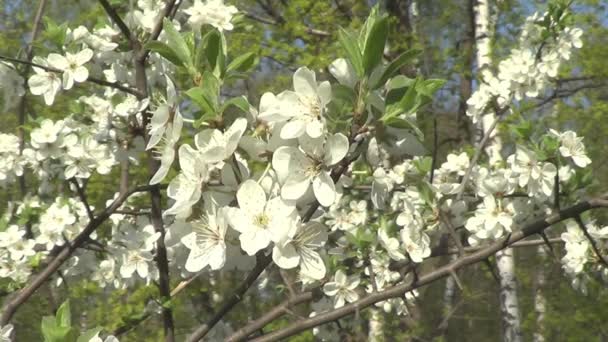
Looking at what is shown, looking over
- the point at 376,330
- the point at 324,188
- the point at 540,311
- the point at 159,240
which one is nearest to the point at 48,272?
the point at 159,240

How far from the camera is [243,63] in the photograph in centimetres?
145

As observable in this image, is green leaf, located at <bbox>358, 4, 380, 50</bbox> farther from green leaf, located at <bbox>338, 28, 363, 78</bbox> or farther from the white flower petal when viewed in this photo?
the white flower petal

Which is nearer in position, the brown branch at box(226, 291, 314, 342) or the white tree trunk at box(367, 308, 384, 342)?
the brown branch at box(226, 291, 314, 342)

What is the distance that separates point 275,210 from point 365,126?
229mm

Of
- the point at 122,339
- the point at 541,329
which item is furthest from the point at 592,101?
the point at 122,339

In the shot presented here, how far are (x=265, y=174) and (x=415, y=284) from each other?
56 cm

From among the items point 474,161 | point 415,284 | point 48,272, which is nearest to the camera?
point 415,284

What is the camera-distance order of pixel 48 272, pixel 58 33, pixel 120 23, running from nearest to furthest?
pixel 120 23
pixel 48 272
pixel 58 33

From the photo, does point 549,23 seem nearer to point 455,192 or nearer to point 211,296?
point 455,192

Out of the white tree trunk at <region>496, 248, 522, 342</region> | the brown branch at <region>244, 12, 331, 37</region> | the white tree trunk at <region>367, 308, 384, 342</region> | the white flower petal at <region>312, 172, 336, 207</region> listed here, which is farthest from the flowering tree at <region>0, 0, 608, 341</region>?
the brown branch at <region>244, 12, 331, 37</region>

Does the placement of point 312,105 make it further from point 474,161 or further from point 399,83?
point 474,161

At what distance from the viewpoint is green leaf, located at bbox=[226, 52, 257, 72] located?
140cm

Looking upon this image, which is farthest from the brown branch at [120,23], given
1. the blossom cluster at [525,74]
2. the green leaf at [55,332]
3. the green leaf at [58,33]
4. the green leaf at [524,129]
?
the blossom cluster at [525,74]

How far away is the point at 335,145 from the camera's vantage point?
1.17 m
